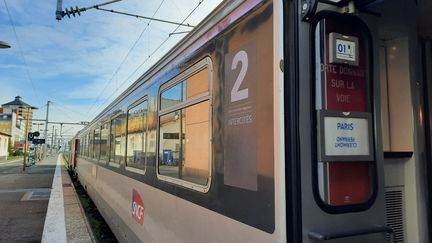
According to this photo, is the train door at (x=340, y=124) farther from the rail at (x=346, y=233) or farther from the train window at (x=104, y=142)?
the train window at (x=104, y=142)

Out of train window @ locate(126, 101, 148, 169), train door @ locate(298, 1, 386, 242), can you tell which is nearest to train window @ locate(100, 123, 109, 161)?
train window @ locate(126, 101, 148, 169)

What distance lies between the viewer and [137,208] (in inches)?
193

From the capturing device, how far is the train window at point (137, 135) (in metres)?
4.78

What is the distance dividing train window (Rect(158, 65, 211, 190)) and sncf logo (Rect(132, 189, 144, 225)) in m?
0.96

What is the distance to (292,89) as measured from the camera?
6.42 feet

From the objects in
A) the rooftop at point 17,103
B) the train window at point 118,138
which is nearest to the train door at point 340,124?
the train window at point 118,138

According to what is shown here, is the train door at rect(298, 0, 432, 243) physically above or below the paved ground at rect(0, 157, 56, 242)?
above

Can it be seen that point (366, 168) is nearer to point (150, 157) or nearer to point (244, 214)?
point (244, 214)

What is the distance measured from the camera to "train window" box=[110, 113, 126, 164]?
629cm

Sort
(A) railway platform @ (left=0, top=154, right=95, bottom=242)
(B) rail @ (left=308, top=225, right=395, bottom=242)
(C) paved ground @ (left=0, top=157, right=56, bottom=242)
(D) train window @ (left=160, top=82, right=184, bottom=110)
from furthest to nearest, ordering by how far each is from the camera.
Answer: (C) paved ground @ (left=0, top=157, right=56, bottom=242) → (A) railway platform @ (left=0, top=154, right=95, bottom=242) → (D) train window @ (left=160, top=82, right=184, bottom=110) → (B) rail @ (left=308, top=225, right=395, bottom=242)

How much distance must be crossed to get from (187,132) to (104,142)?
5.96m

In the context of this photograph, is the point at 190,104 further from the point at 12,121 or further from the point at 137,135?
the point at 12,121

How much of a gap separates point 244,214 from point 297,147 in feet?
1.97

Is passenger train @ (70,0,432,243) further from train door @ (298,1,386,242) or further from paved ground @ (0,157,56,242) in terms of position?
paved ground @ (0,157,56,242)
